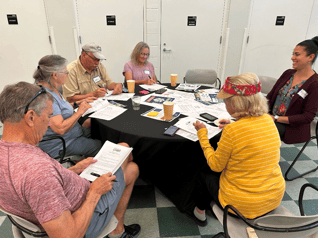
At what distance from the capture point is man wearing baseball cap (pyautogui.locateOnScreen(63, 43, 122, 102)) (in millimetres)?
2279

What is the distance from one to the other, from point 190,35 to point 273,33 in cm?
169

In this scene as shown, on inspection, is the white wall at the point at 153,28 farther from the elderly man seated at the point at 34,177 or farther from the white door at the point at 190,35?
the elderly man seated at the point at 34,177

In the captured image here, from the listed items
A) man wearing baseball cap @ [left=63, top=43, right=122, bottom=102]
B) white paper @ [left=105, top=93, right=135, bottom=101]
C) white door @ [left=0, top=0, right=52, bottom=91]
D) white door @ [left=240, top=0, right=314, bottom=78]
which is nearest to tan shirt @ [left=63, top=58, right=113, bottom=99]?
man wearing baseball cap @ [left=63, top=43, right=122, bottom=102]

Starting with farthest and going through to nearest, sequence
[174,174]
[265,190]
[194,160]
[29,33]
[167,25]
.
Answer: [167,25], [29,33], [174,174], [194,160], [265,190]

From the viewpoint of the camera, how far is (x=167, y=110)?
167 centimetres

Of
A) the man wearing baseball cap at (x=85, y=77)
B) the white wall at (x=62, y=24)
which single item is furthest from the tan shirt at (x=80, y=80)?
the white wall at (x=62, y=24)

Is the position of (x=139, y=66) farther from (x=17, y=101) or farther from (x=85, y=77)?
(x=17, y=101)

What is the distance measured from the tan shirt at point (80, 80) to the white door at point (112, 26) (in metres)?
1.80

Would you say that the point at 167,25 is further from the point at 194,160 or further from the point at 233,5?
the point at 194,160

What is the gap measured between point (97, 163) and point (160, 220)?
806mm

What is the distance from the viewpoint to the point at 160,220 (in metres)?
1.74

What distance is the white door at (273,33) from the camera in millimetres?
4027

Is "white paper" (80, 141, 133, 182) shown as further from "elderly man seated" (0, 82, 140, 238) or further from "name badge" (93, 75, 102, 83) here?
"name badge" (93, 75, 102, 83)

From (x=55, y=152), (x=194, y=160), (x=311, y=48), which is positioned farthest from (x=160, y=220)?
(x=311, y=48)
